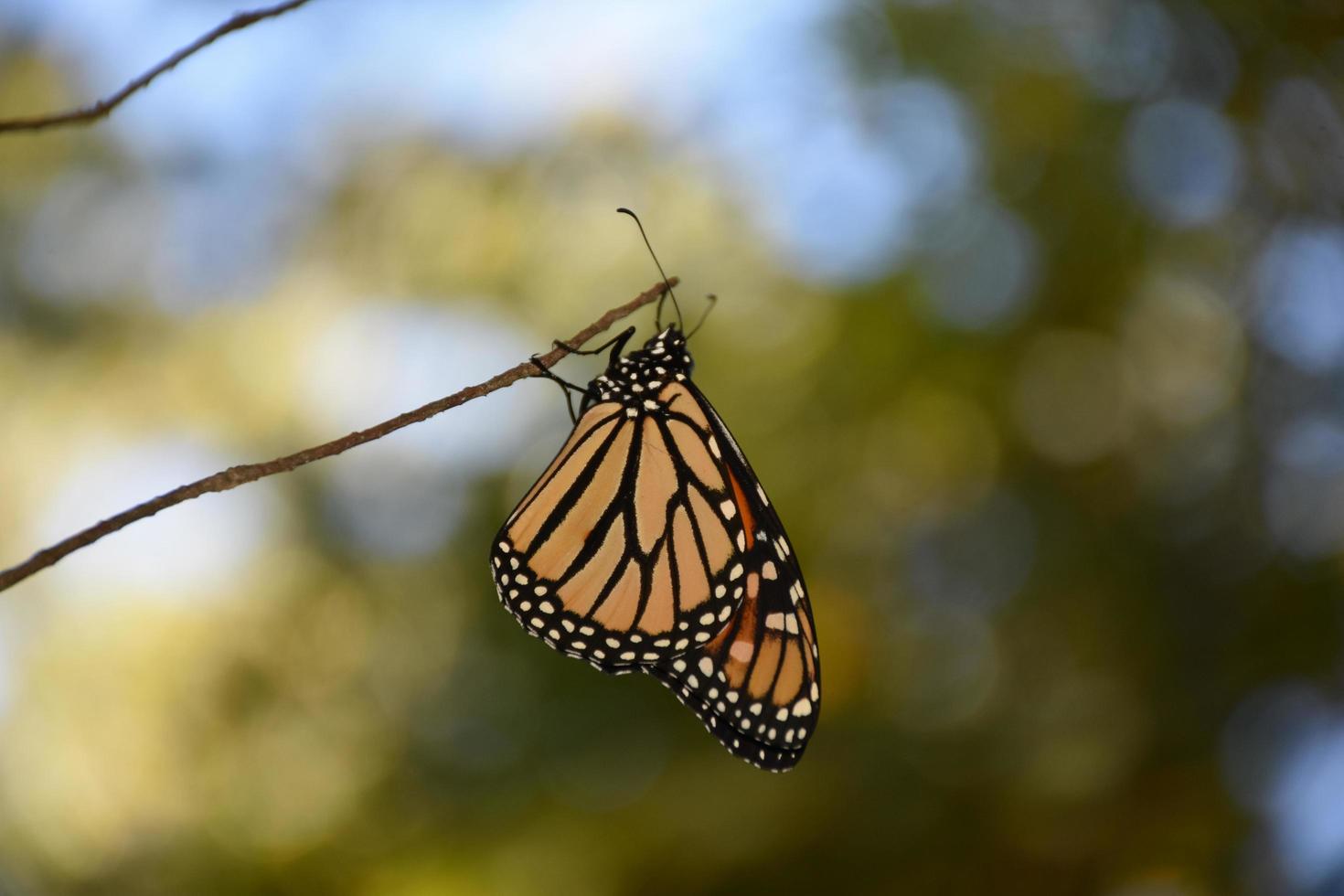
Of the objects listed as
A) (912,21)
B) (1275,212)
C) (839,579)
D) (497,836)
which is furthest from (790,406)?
(497,836)

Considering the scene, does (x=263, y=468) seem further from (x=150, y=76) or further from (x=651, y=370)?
(x=651, y=370)

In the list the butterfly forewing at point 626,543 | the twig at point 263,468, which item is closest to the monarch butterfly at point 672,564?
the butterfly forewing at point 626,543

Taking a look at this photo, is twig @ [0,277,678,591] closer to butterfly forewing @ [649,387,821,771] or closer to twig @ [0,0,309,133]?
twig @ [0,0,309,133]

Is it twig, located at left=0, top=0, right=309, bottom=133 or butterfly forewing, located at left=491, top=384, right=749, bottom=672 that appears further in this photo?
butterfly forewing, located at left=491, top=384, right=749, bottom=672

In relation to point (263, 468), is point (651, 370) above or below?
above

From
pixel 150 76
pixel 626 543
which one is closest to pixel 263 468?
pixel 150 76

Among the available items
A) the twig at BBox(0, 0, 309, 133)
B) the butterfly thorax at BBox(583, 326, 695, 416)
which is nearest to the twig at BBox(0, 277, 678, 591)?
the twig at BBox(0, 0, 309, 133)

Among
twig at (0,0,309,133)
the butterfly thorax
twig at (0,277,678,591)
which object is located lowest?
twig at (0,277,678,591)
